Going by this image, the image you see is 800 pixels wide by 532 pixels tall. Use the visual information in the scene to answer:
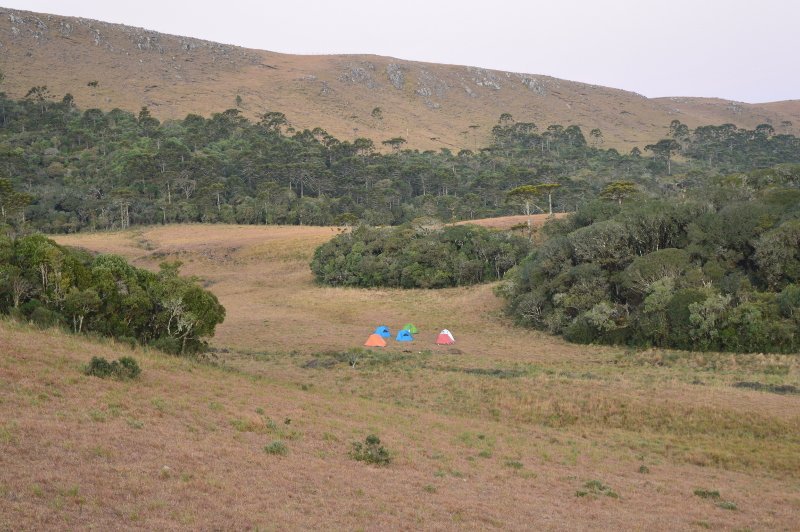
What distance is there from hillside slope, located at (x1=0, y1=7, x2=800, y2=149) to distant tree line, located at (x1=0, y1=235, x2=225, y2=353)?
387 feet

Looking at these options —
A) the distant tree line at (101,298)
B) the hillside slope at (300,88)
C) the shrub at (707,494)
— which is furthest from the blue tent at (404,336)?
the hillside slope at (300,88)

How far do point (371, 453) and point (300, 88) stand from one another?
16500 centimetres

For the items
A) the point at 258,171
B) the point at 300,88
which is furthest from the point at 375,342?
the point at 300,88

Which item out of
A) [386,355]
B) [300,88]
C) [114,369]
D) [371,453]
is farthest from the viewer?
[300,88]

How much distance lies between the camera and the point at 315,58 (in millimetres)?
199625

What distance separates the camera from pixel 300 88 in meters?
168

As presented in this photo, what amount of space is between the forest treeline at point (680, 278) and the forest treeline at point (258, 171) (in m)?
26.6

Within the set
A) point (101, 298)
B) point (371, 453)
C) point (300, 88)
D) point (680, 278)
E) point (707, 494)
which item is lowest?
point (707, 494)

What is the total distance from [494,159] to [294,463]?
115 meters

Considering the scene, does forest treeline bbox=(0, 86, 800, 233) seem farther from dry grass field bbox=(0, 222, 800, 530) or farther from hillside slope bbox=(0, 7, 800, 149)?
dry grass field bbox=(0, 222, 800, 530)

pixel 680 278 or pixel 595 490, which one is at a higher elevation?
pixel 680 278

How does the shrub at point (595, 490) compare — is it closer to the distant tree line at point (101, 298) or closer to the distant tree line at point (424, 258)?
Answer: the distant tree line at point (101, 298)

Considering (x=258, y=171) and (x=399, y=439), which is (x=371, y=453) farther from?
(x=258, y=171)

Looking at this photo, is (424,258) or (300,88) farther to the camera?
(300,88)
